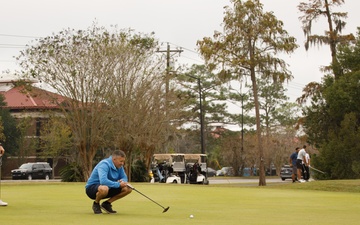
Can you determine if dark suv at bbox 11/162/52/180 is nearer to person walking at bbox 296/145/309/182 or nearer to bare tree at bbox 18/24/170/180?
bare tree at bbox 18/24/170/180

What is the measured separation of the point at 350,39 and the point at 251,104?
168ft

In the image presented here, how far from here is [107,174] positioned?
44.7 feet

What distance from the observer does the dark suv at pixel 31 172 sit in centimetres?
6341

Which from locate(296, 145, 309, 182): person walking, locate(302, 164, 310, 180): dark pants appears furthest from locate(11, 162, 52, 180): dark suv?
locate(296, 145, 309, 182): person walking

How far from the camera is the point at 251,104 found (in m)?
97.9

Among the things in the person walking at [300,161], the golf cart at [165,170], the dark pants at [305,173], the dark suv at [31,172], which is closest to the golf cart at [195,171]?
the golf cart at [165,170]

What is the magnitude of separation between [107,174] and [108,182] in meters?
0.22

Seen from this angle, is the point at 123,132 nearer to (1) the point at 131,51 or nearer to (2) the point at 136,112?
(2) the point at 136,112

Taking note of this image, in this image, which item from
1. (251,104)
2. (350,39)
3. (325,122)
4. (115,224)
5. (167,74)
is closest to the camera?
(115,224)

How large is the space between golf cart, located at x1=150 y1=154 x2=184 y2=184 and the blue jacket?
27552mm

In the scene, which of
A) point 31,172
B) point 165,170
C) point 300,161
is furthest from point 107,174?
point 31,172

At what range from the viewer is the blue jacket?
44.2 feet

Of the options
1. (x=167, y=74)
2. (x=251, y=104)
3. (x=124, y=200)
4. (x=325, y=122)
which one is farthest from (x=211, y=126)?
(x=124, y=200)

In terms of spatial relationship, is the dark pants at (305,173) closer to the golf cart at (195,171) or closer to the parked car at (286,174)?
the golf cart at (195,171)
